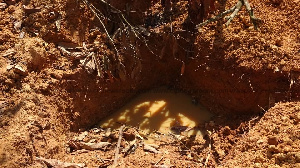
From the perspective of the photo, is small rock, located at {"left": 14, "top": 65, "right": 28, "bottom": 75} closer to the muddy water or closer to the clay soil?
the clay soil

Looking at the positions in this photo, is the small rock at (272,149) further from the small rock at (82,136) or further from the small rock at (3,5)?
the small rock at (3,5)

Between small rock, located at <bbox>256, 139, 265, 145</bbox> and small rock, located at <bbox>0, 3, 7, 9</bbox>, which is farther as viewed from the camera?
small rock, located at <bbox>0, 3, 7, 9</bbox>

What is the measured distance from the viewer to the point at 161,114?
320 centimetres

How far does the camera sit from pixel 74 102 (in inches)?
120

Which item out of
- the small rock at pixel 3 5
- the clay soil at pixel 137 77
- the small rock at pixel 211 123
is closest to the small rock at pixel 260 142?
the clay soil at pixel 137 77

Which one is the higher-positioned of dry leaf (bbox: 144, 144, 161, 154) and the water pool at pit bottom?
the water pool at pit bottom

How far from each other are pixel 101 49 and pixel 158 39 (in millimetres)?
471

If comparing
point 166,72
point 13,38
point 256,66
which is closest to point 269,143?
point 256,66

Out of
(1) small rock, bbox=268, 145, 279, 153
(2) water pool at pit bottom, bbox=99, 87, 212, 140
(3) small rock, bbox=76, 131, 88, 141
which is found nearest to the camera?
(1) small rock, bbox=268, 145, 279, 153

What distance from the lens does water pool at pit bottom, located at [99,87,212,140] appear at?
3.11 metres

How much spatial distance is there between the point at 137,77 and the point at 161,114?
37 cm

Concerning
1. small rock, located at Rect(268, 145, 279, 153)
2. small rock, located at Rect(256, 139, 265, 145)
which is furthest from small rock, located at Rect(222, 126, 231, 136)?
small rock, located at Rect(268, 145, 279, 153)

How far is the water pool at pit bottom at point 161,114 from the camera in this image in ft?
10.2

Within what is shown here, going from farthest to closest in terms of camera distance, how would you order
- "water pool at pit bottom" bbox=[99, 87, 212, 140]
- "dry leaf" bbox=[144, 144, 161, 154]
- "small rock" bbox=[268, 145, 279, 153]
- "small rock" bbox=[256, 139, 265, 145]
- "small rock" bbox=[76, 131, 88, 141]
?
"water pool at pit bottom" bbox=[99, 87, 212, 140], "small rock" bbox=[76, 131, 88, 141], "dry leaf" bbox=[144, 144, 161, 154], "small rock" bbox=[256, 139, 265, 145], "small rock" bbox=[268, 145, 279, 153]
